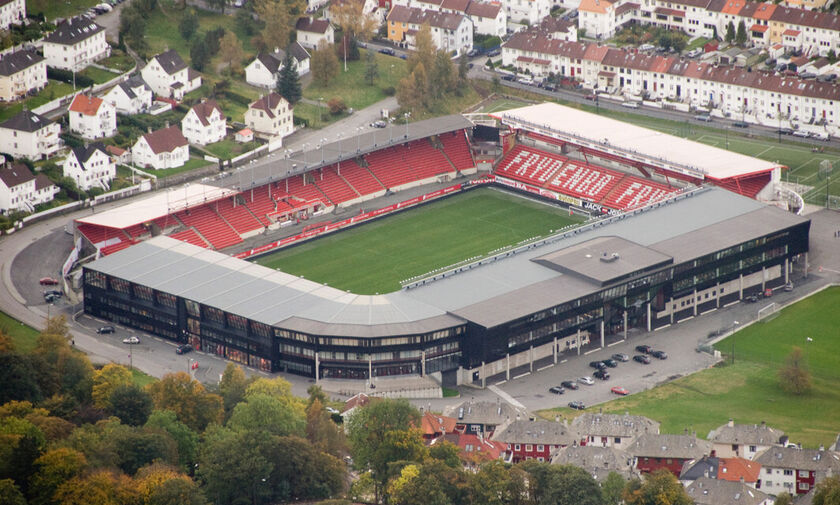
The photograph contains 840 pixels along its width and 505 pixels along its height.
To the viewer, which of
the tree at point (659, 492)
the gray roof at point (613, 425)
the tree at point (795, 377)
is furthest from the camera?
the tree at point (795, 377)

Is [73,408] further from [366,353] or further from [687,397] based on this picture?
[687,397]

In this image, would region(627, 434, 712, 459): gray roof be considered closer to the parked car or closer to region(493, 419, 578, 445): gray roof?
region(493, 419, 578, 445): gray roof

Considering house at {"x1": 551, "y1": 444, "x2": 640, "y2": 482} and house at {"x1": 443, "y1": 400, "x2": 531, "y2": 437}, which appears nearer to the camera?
house at {"x1": 551, "y1": 444, "x2": 640, "y2": 482}

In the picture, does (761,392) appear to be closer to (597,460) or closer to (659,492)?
(597,460)

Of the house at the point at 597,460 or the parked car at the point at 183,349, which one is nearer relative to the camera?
the house at the point at 597,460

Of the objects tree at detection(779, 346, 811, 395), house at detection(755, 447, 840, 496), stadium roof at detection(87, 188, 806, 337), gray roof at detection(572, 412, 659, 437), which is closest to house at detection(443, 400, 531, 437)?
gray roof at detection(572, 412, 659, 437)

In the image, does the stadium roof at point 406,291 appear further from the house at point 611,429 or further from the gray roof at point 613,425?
the house at point 611,429

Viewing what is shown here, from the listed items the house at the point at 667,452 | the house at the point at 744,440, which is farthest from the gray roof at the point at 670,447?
the house at the point at 744,440

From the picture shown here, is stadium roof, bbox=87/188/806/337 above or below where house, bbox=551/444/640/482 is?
above
